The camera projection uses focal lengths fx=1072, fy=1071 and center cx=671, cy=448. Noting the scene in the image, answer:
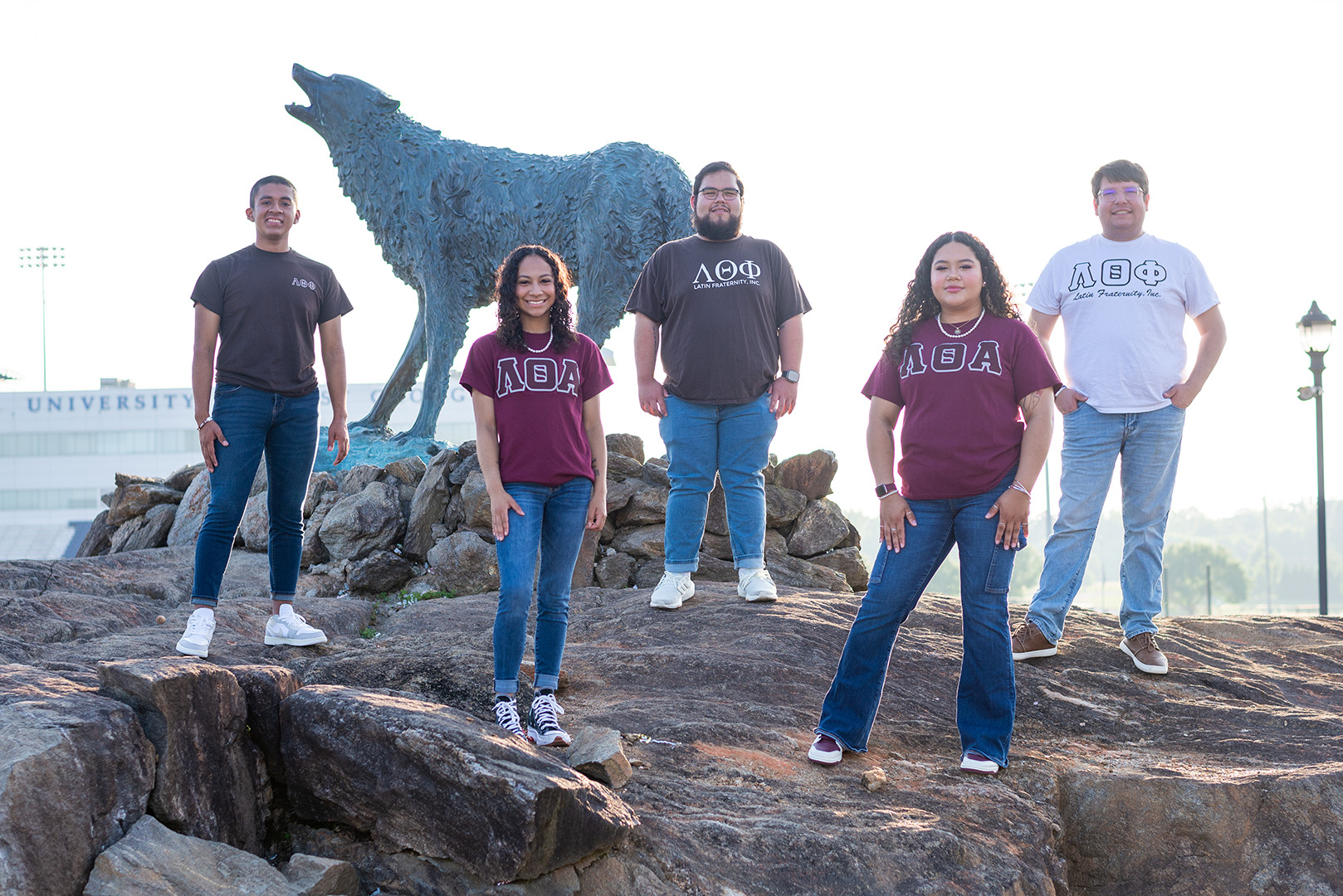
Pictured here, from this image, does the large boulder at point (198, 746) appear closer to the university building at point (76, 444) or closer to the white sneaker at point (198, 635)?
the white sneaker at point (198, 635)

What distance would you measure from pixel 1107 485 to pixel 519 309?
2563mm

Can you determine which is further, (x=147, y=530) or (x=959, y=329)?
(x=147, y=530)

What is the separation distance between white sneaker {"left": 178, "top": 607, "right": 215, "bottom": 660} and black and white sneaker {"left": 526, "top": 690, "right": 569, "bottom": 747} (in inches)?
52.8

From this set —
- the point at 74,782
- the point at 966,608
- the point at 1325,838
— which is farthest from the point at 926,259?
the point at 74,782

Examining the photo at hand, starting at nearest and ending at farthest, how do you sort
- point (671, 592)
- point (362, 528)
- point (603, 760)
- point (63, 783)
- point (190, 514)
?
point (63, 783), point (603, 760), point (671, 592), point (362, 528), point (190, 514)

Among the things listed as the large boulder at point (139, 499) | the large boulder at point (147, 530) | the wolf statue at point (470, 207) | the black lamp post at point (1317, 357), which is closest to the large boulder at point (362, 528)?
the wolf statue at point (470, 207)

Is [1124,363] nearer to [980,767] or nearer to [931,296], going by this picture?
[931,296]

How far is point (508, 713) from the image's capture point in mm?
3430

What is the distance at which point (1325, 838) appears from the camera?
3.34m

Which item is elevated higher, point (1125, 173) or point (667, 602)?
point (1125, 173)

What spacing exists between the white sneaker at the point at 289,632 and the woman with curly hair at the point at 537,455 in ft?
4.21

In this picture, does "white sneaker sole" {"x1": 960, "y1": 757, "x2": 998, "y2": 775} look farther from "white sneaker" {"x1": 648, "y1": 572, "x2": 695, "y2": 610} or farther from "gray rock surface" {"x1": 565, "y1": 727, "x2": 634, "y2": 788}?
"white sneaker" {"x1": 648, "y1": 572, "x2": 695, "y2": 610}

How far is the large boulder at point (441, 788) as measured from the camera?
104 inches

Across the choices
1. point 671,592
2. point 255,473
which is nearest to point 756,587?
point 671,592
